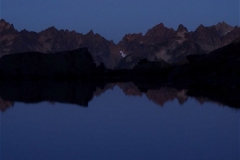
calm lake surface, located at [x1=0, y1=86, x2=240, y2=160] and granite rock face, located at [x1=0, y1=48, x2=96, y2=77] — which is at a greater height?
granite rock face, located at [x1=0, y1=48, x2=96, y2=77]

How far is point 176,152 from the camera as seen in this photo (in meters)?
11.4

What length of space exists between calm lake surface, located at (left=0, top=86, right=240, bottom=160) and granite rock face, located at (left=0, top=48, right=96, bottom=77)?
80529mm

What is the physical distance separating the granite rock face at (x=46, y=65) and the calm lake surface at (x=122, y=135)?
80529 millimetres

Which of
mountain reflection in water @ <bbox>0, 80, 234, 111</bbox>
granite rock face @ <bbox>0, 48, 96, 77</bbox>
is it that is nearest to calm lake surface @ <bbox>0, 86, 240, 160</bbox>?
mountain reflection in water @ <bbox>0, 80, 234, 111</bbox>

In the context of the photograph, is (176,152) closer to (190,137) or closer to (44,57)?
(190,137)

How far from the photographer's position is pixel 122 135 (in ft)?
47.0

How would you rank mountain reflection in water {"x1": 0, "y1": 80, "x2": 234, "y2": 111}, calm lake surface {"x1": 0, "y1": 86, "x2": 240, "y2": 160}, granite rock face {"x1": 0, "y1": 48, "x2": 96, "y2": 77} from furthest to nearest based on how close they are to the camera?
1. granite rock face {"x1": 0, "y1": 48, "x2": 96, "y2": 77}
2. mountain reflection in water {"x1": 0, "y1": 80, "x2": 234, "y2": 111}
3. calm lake surface {"x1": 0, "y1": 86, "x2": 240, "y2": 160}

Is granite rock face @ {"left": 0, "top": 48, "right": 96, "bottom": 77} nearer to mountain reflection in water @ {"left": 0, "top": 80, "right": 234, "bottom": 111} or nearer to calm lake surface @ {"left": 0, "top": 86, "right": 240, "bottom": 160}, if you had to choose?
mountain reflection in water @ {"left": 0, "top": 80, "right": 234, "bottom": 111}

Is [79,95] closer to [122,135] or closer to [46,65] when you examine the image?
[122,135]

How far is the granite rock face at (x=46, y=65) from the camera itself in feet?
333

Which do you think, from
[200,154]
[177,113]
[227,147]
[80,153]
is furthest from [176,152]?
[177,113]

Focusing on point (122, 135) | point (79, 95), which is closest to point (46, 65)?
point (79, 95)

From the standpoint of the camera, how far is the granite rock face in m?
101

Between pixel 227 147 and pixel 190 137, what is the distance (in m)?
1.92
